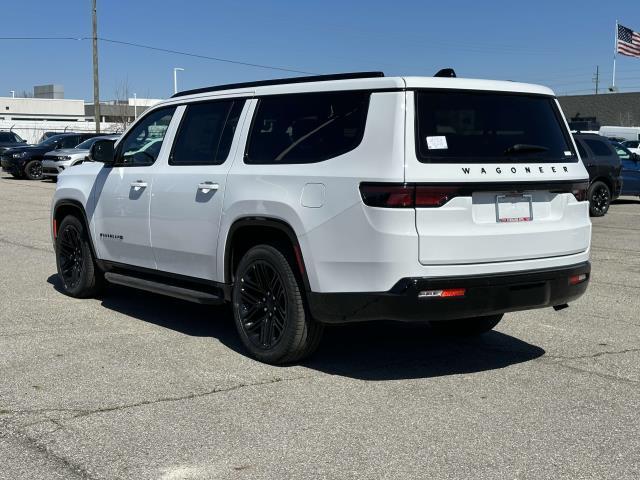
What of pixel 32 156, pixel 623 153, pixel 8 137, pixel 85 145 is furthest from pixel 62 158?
pixel 623 153

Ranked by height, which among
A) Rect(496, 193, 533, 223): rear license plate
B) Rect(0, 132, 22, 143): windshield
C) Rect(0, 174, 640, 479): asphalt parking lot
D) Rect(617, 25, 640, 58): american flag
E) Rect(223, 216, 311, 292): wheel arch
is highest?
Rect(617, 25, 640, 58): american flag

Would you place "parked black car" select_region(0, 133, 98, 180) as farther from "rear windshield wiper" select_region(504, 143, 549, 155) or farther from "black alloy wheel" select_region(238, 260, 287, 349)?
"rear windshield wiper" select_region(504, 143, 549, 155)

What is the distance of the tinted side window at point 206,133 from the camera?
606cm

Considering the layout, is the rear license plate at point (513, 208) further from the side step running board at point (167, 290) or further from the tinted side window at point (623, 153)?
the tinted side window at point (623, 153)

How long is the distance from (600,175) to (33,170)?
19593 mm

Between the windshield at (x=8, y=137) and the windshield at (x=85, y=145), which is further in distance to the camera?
the windshield at (x=8, y=137)

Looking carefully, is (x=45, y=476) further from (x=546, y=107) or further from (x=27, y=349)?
(x=546, y=107)

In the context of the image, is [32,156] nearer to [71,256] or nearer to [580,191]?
[71,256]

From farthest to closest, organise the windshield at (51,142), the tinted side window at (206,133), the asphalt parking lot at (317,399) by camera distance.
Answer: the windshield at (51,142)
the tinted side window at (206,133)
the asphalt parking lot at (317,399)

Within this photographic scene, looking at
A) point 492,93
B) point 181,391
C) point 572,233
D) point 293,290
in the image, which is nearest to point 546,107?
point 492,93

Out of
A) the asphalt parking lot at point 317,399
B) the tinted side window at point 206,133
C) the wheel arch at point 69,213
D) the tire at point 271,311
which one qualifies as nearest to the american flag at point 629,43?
the asphalt parking lot at point 317,399

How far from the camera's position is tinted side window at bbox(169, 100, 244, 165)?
6.06 m

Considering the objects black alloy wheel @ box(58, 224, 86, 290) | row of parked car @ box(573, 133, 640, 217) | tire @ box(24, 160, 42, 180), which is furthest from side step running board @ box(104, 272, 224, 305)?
tire @ box(24, 160, 42, 180)

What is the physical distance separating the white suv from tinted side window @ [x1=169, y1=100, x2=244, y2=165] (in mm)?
15
